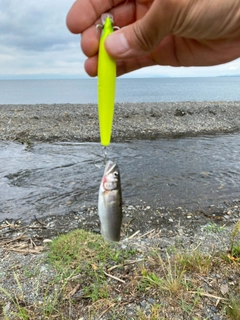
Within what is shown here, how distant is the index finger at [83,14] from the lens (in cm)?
299

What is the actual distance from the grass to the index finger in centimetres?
327

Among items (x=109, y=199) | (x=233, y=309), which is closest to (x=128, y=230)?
(x=233, y=309)

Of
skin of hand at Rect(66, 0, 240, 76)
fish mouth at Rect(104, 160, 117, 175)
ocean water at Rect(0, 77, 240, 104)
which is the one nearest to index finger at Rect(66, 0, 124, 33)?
skin of hand at Rect(66, 0, 240, 76)

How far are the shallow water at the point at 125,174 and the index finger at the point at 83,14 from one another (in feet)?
19.5

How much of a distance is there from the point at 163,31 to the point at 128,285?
11.3 feet

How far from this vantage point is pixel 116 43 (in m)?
2.58

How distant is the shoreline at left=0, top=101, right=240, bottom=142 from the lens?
16487mm

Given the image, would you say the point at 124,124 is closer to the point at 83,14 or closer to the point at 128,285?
the point at 128,285

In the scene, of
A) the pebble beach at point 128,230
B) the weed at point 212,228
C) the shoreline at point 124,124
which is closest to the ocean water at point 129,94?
the shoreline at point 124,124

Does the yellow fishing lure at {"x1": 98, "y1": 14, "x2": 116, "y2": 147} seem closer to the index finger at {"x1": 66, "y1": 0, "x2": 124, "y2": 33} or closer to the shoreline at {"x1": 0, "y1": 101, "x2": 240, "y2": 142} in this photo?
the index finger at {"x1": 66, "y1": 0, "x2": 124, "y2": 33}

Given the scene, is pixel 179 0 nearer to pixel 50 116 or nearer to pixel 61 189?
pixel 61 189

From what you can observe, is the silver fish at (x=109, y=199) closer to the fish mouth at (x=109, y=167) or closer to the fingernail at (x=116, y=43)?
the fish mouth at (x=109, y=167)

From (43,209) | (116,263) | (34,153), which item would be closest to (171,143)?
(34,153)

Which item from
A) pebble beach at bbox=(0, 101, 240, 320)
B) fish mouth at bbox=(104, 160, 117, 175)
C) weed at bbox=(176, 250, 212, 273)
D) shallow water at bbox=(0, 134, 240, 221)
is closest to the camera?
fish mouth at bbox=(104, 160, 117, 175)
